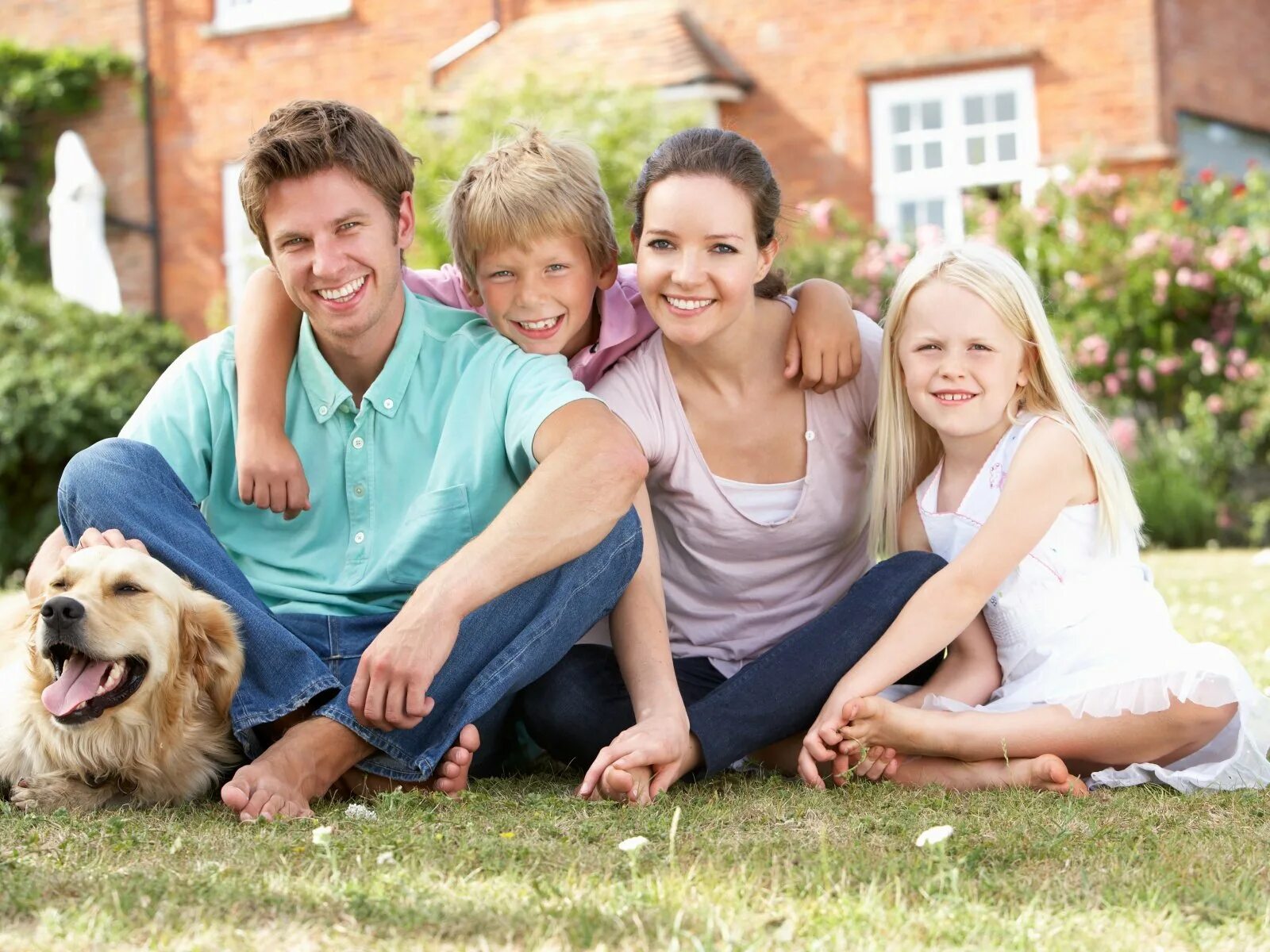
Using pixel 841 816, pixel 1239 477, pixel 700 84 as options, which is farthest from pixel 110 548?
pixel 700 84

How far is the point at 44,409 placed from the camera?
33.7 ft

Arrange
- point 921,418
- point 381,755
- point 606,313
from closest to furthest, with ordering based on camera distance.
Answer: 1. point 381,755
2. point 921,418
3. point 606,313

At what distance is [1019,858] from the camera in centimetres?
245

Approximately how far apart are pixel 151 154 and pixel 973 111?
8.52 meters

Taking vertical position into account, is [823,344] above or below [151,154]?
below

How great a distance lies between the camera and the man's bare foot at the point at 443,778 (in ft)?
9.98

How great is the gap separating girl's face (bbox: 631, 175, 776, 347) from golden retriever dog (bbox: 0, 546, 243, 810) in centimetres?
122

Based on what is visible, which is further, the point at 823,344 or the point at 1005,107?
the point at 1005,107

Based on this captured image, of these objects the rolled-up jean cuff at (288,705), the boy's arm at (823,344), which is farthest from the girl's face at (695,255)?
the rolled-up jean cuff at (288,705)

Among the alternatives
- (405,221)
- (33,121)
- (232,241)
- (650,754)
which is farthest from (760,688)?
(33,121)

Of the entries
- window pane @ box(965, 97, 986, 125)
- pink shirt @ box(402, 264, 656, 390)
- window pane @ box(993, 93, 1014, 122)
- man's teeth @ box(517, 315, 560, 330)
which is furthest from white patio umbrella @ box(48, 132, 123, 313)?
man's teeth @ box(517, 315, 560, 330)

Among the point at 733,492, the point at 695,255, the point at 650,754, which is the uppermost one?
the point at 695,255

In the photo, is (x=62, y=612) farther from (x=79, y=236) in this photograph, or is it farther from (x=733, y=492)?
(x=79, y=236)

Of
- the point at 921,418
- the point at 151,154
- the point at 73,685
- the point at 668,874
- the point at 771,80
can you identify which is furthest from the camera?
the point at 151,154
